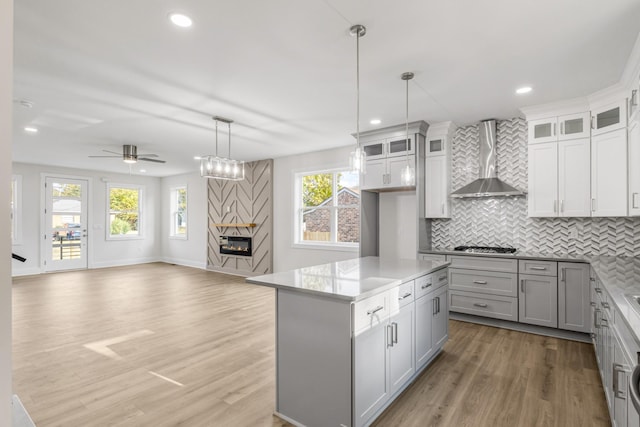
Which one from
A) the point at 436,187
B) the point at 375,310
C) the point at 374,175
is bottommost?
the point at 375,310

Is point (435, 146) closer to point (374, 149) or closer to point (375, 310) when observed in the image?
point (374, 149)

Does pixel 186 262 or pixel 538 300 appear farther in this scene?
pixel 186 262

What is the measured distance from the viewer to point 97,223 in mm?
9141

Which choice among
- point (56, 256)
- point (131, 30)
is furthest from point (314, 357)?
point (56, 256)

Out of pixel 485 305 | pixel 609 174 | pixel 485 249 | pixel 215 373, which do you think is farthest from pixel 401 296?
pixel 609 174

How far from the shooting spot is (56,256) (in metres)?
8.47

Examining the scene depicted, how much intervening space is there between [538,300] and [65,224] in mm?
10281

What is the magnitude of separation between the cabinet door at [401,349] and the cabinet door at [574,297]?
232 centimetres

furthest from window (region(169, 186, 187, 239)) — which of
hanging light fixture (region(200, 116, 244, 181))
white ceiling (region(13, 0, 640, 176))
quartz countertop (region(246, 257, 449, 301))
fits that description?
quartz countertop (region(246, 257, 449, 301))

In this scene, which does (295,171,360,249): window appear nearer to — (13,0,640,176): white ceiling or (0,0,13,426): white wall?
(13,0,640,176): white ceiling

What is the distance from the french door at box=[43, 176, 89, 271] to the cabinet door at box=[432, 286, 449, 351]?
9.35m

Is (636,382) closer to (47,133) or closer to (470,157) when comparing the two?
(470,157)

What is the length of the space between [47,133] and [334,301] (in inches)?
223

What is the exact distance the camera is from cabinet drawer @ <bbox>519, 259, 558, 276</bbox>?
3.89 m
